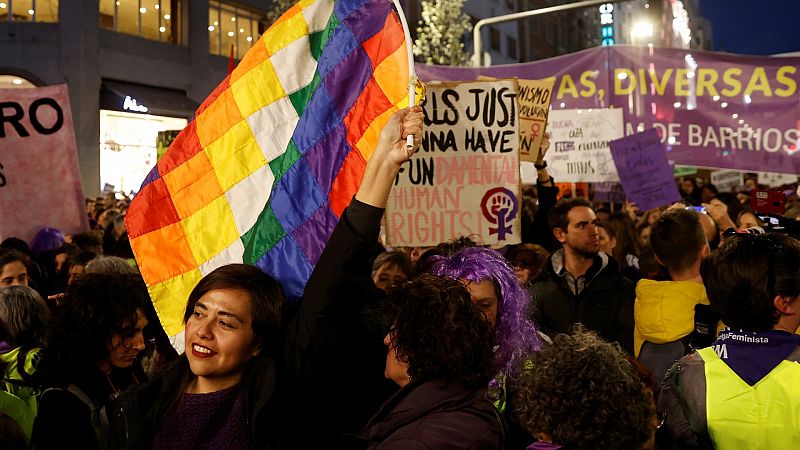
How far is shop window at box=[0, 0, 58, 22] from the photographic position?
75.0ft

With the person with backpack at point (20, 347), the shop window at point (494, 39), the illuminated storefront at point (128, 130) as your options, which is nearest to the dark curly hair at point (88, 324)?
the person with backpack at point (20, 347)

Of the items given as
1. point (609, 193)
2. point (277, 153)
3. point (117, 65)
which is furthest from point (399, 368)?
point (117, 65)

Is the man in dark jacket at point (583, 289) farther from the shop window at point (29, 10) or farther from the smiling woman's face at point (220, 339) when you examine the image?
the shop window at point (29, 10)

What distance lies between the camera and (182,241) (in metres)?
3.45

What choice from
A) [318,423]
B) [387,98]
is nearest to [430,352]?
[318,423]

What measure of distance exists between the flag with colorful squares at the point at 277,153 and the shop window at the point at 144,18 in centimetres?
2281

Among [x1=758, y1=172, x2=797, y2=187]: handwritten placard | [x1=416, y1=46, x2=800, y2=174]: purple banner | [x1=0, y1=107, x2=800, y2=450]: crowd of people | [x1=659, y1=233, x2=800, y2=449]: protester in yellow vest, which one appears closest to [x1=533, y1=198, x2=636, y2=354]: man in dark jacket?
[x1=0, y1=107, x2=800, y2=450]: crowd of people

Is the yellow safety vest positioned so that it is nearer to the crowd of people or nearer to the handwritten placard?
the crowd of people

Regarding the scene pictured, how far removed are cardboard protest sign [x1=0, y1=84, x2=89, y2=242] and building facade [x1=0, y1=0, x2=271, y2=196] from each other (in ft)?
57.4

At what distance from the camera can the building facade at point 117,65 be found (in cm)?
2286

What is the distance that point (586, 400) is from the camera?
2062 millimetres

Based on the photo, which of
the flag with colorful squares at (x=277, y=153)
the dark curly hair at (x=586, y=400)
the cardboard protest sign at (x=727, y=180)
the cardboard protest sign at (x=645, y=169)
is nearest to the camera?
the dark curly hair at (x=586, y=400)

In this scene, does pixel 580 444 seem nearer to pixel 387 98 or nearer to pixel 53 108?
pixel 387 98

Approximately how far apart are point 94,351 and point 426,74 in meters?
7.48
